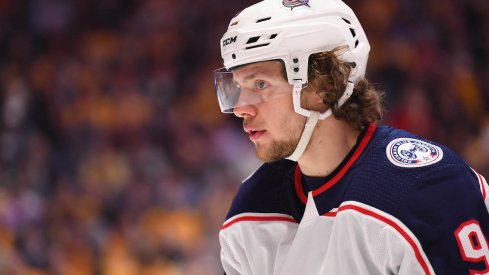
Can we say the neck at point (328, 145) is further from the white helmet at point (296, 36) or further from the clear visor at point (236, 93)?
the clear visor at point (236, 93)

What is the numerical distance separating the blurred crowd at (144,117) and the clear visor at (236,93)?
8.47ft

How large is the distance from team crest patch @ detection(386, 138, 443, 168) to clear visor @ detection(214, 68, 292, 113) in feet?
1.12

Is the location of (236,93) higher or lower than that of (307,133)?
higher

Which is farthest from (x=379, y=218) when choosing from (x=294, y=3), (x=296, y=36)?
(x=294, y=3)

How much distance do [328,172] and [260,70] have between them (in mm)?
336

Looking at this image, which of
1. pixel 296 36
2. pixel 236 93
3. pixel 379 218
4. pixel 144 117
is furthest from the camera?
pixel 144 117

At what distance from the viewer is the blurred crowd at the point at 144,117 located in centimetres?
531

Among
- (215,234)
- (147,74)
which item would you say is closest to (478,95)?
(215,234)

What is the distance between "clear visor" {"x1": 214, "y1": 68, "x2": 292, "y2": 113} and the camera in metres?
2.26

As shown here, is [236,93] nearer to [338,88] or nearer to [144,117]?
[338,88]

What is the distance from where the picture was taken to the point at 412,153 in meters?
2.05

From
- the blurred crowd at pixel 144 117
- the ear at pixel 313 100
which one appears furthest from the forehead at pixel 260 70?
the blurred crowd at pixel 144 117

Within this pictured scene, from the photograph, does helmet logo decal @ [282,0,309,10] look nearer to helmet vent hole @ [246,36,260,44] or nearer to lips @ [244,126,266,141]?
helmet vent hole @ [246,36,260,44]

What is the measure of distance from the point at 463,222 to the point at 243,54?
0.73 m
